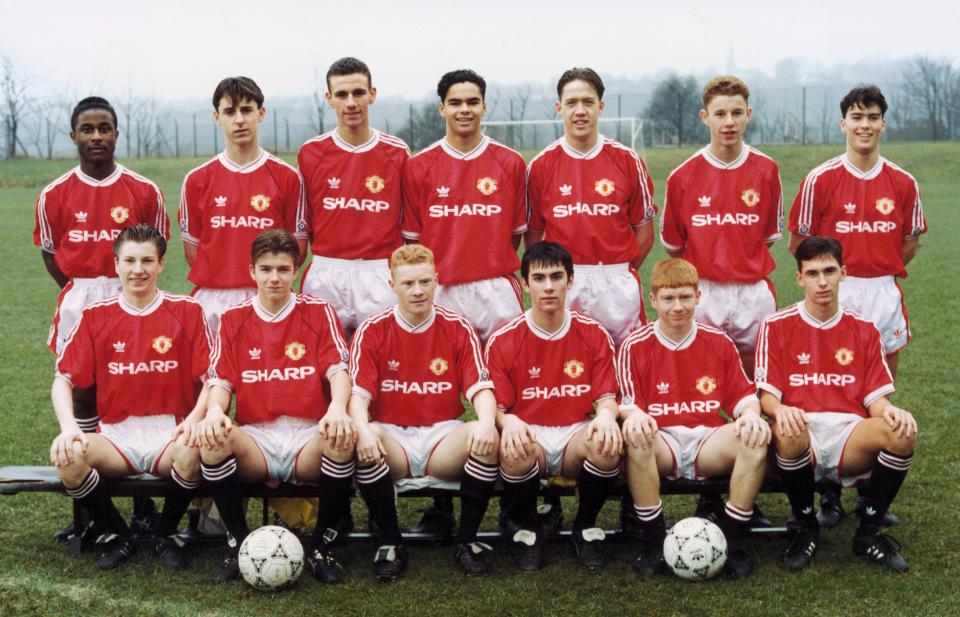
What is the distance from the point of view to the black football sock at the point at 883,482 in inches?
159

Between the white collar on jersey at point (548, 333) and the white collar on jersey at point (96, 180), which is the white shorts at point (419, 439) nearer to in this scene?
the white collar on jersey at point (548, 333)

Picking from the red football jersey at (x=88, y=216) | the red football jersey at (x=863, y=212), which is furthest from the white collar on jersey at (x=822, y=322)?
the red football jersey at (x=88, y=216)

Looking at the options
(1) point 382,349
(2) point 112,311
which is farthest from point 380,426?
(2) point 112,311

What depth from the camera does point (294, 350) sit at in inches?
171

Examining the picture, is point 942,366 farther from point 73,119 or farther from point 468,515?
point 73,119

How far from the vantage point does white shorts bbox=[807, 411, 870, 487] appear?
4199 mm

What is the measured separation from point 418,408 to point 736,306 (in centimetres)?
161

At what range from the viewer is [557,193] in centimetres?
482

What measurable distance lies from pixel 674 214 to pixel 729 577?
179cm

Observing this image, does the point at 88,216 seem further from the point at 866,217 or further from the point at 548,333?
the point at 866,217

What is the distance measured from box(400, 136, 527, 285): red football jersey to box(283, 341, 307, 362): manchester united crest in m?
0.79

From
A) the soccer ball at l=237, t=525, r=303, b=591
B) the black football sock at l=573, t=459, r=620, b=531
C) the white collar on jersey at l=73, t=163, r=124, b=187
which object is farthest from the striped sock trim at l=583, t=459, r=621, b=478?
the white collar on jersey at l=73, t=163, r=124, b=187

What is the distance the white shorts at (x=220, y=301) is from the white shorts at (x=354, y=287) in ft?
0.93

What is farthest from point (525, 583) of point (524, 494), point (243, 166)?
point (243, 166)
